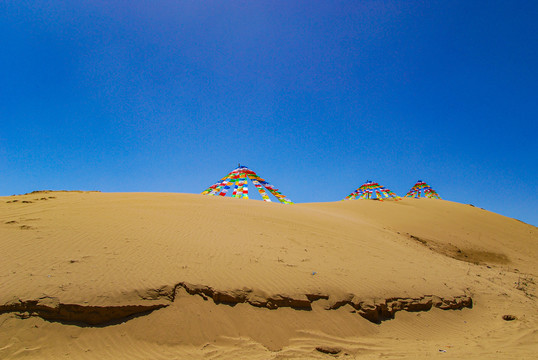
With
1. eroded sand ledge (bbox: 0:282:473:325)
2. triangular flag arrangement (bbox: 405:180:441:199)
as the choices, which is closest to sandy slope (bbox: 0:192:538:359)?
eroded sand ledge (bbox: 0:282:473:325)

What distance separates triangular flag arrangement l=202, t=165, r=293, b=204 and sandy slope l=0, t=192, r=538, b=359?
5.72 meters

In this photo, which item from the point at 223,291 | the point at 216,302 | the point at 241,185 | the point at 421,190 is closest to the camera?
the point at 216,302

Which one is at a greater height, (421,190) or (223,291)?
(421,190)

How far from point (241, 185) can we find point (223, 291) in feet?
37.4

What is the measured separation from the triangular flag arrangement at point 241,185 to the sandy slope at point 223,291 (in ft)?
18.8

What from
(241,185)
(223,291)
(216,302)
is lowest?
(216,302)

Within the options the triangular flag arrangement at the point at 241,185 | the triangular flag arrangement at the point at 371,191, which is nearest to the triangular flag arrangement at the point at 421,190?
the triangular flag arrangement at the point at 371,191

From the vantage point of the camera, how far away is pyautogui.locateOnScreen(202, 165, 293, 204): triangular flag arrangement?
631 inches

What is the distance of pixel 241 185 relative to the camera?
1661cm

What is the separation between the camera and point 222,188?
646 inches

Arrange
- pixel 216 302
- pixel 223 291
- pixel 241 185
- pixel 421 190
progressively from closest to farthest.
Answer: pixel 216 302, pixel 223 291, pixel 241 185, pixel 421 190

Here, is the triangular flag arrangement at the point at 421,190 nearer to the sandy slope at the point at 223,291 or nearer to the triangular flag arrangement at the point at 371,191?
the triangular flag arrangement at the point at 371,191

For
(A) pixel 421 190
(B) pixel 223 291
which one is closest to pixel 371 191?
(A) pixel 421 190

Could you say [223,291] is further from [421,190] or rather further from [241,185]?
[421,190]
